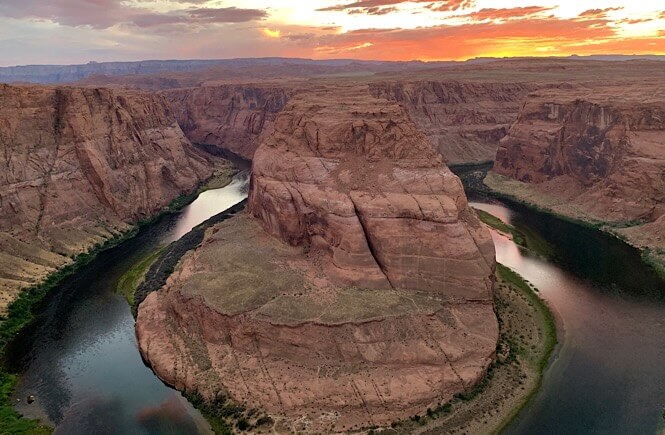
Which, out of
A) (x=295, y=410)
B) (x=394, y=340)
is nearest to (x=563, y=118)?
(x=394, y=340)

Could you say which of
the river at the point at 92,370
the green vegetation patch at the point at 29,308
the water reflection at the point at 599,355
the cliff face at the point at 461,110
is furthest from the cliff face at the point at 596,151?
the green vegetation patch at the point at 29,308

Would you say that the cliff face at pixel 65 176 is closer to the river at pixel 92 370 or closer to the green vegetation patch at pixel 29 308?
the green vegetation patch at pixel 29 308

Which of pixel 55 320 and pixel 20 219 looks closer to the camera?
pixel 55 320

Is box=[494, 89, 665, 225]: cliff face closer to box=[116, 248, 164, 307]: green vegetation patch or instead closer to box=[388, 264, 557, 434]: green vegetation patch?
box=[388, 264, 557, 434]: green vegetation patch

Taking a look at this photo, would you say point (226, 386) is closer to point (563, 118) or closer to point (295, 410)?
point (295, 410)

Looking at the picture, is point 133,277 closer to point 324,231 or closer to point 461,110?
point 324,231

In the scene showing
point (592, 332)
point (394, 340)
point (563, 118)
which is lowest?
point (592, 332)

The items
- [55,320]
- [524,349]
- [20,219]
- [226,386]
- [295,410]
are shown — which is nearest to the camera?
[295,410]

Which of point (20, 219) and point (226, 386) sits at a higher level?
point (20, 219)
